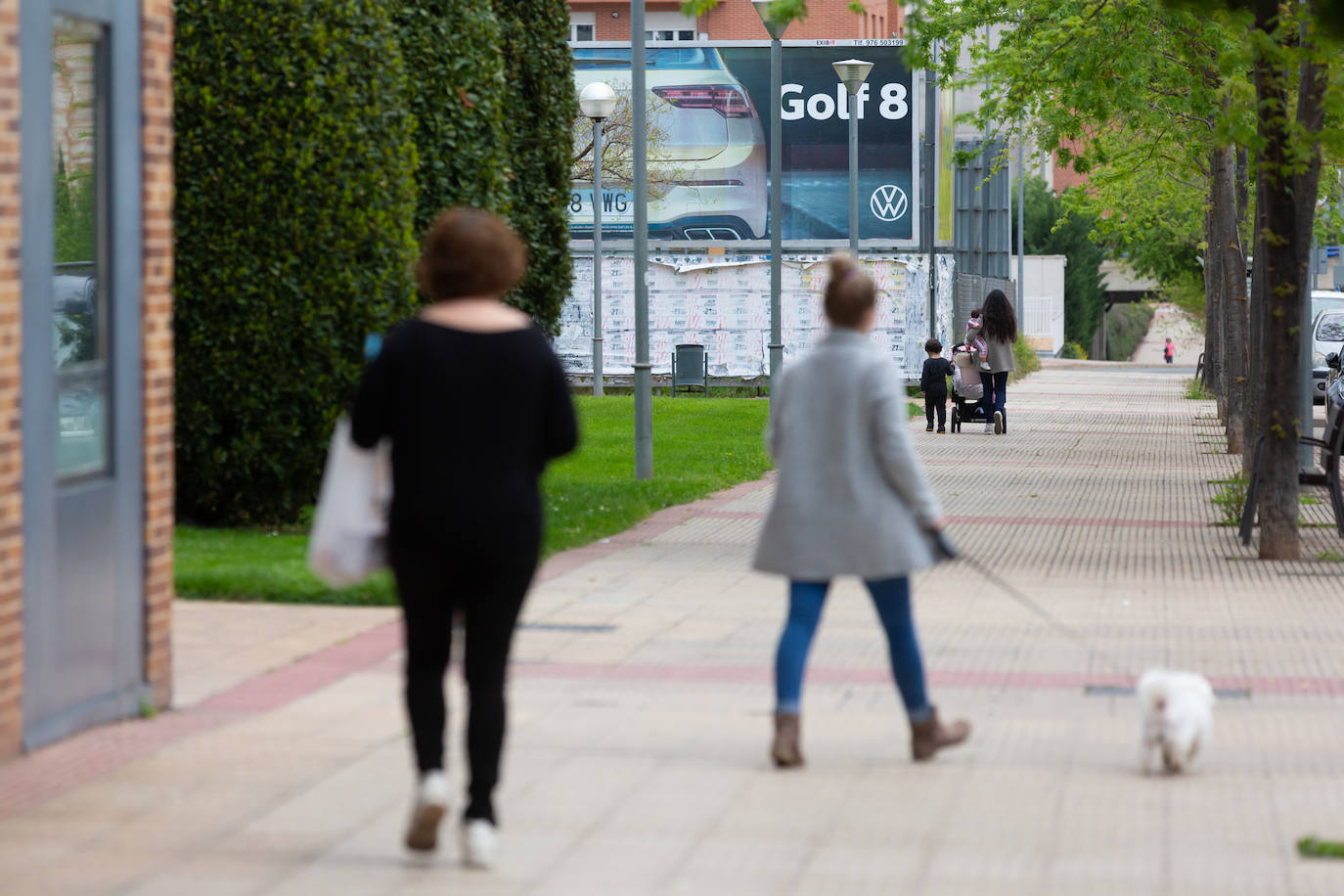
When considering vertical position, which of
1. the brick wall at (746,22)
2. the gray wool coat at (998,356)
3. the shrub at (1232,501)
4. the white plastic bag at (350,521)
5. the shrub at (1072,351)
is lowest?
the shrub at (1232,501)

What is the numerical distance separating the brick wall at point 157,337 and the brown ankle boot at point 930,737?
270cm

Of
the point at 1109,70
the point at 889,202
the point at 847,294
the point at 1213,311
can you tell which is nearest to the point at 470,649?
the point at 847,294

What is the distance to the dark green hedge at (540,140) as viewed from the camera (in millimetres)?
16516

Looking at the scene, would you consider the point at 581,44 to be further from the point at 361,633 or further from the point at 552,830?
the point at 552,830

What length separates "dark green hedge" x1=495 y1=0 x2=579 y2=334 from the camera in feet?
54.2


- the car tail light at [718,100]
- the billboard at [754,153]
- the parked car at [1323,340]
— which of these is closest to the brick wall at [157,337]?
the parked car at [1323,340]

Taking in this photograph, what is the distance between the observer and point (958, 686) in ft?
25.5

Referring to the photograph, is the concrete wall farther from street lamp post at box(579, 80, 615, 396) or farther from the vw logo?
street lamp post at box(579, 80, 615, 396)

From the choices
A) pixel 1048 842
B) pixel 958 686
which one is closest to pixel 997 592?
pixel 958 686

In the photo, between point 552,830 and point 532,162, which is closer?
point 552,830

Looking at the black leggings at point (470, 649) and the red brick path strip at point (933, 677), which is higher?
the black leggings at point (470, 649)

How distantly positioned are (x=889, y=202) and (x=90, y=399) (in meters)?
33.6

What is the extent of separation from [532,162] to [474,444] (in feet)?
40.1

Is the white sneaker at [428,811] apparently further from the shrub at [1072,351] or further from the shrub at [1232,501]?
the shrub at [1072,351]
